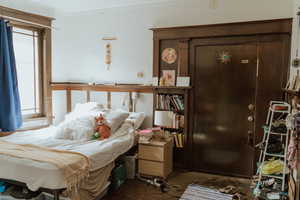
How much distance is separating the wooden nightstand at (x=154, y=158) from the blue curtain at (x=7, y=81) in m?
1.89

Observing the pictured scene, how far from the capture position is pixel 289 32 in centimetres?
309

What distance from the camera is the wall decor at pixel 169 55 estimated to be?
3.72 meters

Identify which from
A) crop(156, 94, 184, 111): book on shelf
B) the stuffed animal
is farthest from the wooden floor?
crop(156, 94, 184, 111): book on shelf

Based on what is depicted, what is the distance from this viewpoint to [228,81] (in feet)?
11.4

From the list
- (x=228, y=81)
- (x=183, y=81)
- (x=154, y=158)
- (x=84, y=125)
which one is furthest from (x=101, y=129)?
(x=228, y=81)

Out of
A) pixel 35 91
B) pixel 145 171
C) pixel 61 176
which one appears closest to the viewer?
pixel 61 176

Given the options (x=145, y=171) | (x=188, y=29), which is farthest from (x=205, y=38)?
(x=145, y=171)

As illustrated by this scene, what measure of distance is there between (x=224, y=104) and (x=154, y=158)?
49.4 inches

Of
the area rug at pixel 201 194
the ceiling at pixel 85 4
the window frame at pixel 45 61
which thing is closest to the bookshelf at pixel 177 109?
the area rug at pixel 201 194

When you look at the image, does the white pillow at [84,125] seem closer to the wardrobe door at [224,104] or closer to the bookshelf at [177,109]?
the bookshelf at [177,109]

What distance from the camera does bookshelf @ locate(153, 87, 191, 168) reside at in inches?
144

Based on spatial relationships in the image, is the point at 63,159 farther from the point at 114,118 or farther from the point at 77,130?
the point at 114,118

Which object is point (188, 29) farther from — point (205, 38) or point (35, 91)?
point (35, 91)

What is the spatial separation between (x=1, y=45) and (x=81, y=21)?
143cm
